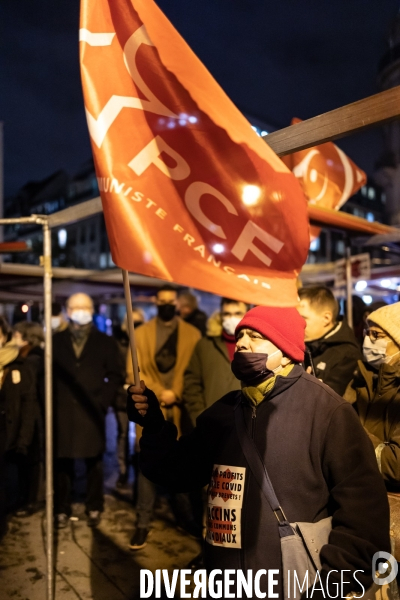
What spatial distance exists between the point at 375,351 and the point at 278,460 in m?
1.25

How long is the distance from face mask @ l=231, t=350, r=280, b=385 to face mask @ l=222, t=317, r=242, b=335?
2178mm

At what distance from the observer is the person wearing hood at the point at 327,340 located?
12.5 feet

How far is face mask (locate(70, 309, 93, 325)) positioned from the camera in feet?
17.3

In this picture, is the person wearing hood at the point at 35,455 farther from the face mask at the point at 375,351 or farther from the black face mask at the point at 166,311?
the face mask at the point at 375,351

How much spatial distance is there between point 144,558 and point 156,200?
11.4 ft

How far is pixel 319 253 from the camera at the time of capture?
65875 millimetres

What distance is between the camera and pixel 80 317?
527 cm

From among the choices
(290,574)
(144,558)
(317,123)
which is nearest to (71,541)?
(144,558)

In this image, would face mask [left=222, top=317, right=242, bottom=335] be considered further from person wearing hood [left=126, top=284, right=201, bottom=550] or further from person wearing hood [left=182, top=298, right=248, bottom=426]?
person wearing hood [left=126, top=284, right=201, bottom=550]

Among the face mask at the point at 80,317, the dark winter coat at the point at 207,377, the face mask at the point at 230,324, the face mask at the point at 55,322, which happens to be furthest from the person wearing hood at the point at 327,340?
the face mask at the point at 55,322

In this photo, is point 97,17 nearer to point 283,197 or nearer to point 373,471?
point 283,197

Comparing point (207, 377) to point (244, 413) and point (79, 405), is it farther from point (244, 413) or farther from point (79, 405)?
point (244, 413)

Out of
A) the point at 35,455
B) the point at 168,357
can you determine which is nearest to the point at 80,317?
the point at 168,357

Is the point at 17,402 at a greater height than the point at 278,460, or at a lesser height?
greater
